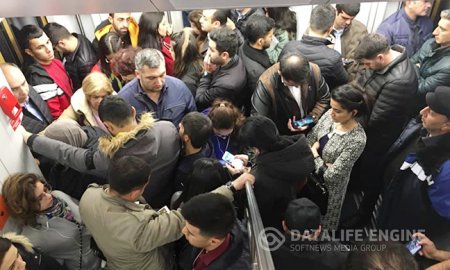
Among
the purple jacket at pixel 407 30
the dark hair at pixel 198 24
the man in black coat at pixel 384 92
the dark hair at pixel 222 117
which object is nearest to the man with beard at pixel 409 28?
the purple jacket at pixel 407 30

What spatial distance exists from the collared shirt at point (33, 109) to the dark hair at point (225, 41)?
1.60 m

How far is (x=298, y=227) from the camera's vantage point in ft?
6.37

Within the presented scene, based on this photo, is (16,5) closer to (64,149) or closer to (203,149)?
(64,149)

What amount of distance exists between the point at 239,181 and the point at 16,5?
1.45 metres

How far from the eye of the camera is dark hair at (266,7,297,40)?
4.07 m

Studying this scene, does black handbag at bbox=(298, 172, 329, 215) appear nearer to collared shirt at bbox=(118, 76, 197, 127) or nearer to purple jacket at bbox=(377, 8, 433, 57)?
collared shirt at bbox=(118, 76, 197, 127)

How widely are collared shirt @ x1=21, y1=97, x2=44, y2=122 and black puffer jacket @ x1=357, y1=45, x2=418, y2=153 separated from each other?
2724 millimetres

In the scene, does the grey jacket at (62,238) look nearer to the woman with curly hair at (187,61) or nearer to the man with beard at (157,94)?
the man with beard at (157,94)

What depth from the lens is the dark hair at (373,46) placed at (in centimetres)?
277

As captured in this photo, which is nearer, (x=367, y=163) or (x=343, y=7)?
(x=367, y=163)

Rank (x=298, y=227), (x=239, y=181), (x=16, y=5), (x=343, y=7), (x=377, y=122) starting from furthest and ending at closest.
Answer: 1. (x=343, y=7)
2. (x=377, y=122)
3. (x=239, y=181)
4. (x=298, y=227)
5. (x=16, y=5)

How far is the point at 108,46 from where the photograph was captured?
349 centimetres

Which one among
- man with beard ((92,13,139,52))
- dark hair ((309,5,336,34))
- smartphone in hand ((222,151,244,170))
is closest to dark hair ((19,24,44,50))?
man with beard ((92,13,139,52))

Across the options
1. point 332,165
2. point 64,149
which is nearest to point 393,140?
point 332,165
